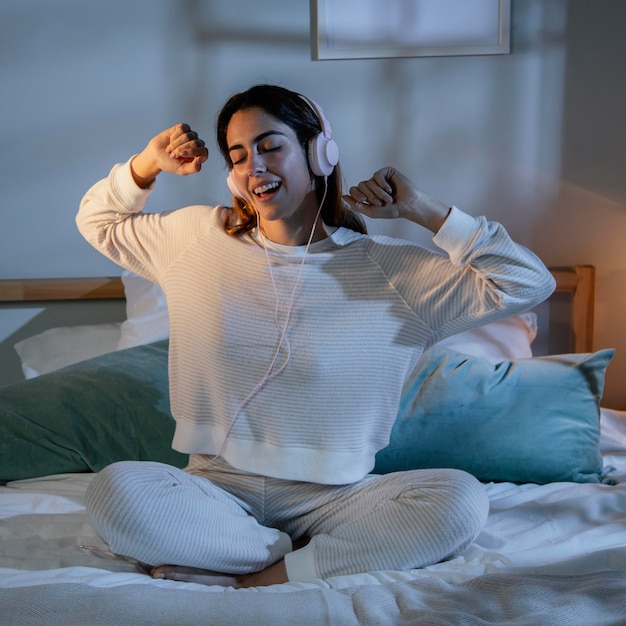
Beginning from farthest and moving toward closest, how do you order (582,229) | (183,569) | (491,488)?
(582,229) → (491,488) → (183,569)

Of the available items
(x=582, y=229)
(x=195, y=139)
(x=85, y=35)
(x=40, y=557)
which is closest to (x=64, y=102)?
(x=85, y=35)

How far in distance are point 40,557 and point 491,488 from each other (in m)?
0.85

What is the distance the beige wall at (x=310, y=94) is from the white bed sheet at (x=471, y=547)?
79 centimetres

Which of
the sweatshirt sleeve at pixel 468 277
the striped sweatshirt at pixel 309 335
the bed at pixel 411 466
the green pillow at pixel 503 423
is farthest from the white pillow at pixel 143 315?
the sweatshirt sleeve at pixel 468 277

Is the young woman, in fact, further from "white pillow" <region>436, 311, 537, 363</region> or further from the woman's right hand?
"white pillow" <region>436, 311, 537, 363</region>

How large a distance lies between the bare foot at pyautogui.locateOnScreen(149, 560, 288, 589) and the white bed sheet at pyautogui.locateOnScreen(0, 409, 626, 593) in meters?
0.04

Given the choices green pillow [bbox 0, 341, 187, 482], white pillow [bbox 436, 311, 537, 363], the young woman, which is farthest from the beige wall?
the young woman

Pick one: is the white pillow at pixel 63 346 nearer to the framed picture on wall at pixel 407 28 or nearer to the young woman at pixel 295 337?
the young woman at pixel 295 337

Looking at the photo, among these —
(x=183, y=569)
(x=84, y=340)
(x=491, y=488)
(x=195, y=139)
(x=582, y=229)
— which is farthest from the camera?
(x=582, y=229)

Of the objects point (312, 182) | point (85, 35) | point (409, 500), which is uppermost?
point (85, 35)

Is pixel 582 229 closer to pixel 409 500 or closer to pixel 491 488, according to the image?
pixel 491 488

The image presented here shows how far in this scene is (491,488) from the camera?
1.67 meters

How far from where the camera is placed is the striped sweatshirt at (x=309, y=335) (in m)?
1.45

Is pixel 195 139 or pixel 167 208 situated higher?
pixel 195 139
